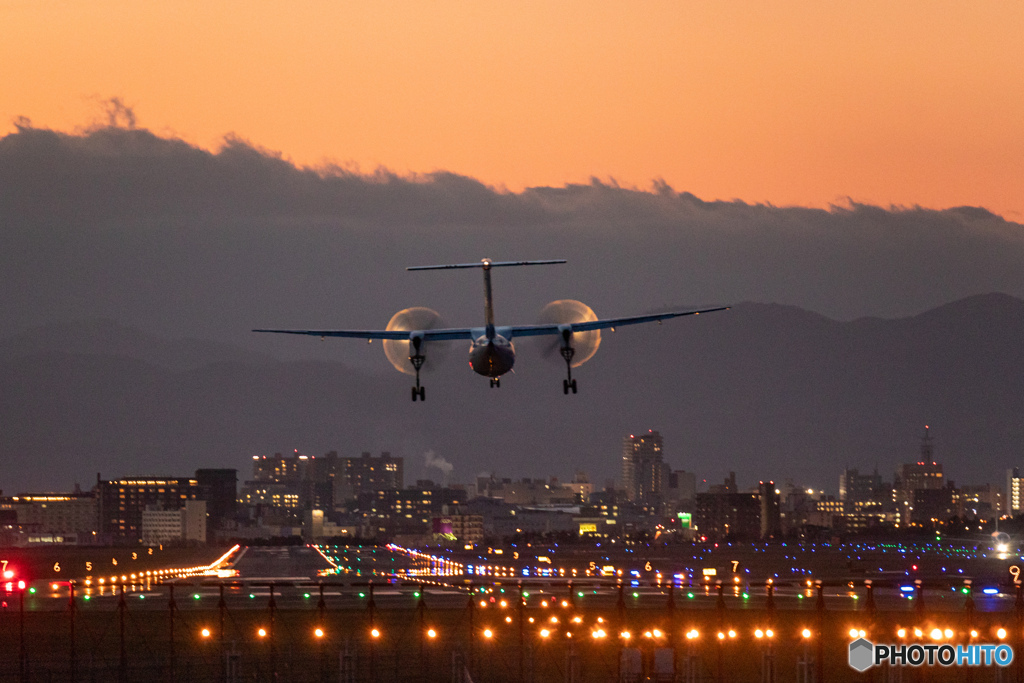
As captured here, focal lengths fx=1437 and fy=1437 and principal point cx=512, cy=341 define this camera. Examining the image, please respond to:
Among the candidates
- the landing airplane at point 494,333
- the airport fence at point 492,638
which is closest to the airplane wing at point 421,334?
the landing airplane at point 494,333

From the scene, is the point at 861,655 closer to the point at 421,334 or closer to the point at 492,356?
the point at 492,356

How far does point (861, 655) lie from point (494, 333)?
2705 centimetres

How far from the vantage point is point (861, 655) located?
79375mm

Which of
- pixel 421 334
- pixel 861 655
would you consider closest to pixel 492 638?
pixel 421 334

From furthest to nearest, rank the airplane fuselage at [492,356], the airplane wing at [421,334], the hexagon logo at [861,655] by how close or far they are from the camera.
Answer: the airplane wing at [421,334] → the airplane fuselage at [492,356] → the hexagon logo at [861,655]

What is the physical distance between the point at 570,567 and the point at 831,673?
307 ft

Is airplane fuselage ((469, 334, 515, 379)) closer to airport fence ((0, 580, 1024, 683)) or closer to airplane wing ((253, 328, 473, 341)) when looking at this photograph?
airplane wing ((253, 328, 473, 341))

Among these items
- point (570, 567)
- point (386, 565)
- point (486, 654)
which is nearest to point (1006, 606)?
point (486, 654)

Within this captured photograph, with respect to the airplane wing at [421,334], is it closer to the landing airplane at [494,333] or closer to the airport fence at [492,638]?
the landing airplane at [494,333]

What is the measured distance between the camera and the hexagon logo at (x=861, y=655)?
78.7m

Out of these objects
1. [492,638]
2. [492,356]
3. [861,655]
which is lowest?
→ [492,638]

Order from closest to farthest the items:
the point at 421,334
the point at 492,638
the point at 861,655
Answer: the point at 861,655
the point at 421,334
the point at 492,638

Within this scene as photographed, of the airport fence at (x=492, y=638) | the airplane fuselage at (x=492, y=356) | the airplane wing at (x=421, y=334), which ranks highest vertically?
the airplane wing at (x=421, y=334)

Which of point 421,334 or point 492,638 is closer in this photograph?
point 421,334
